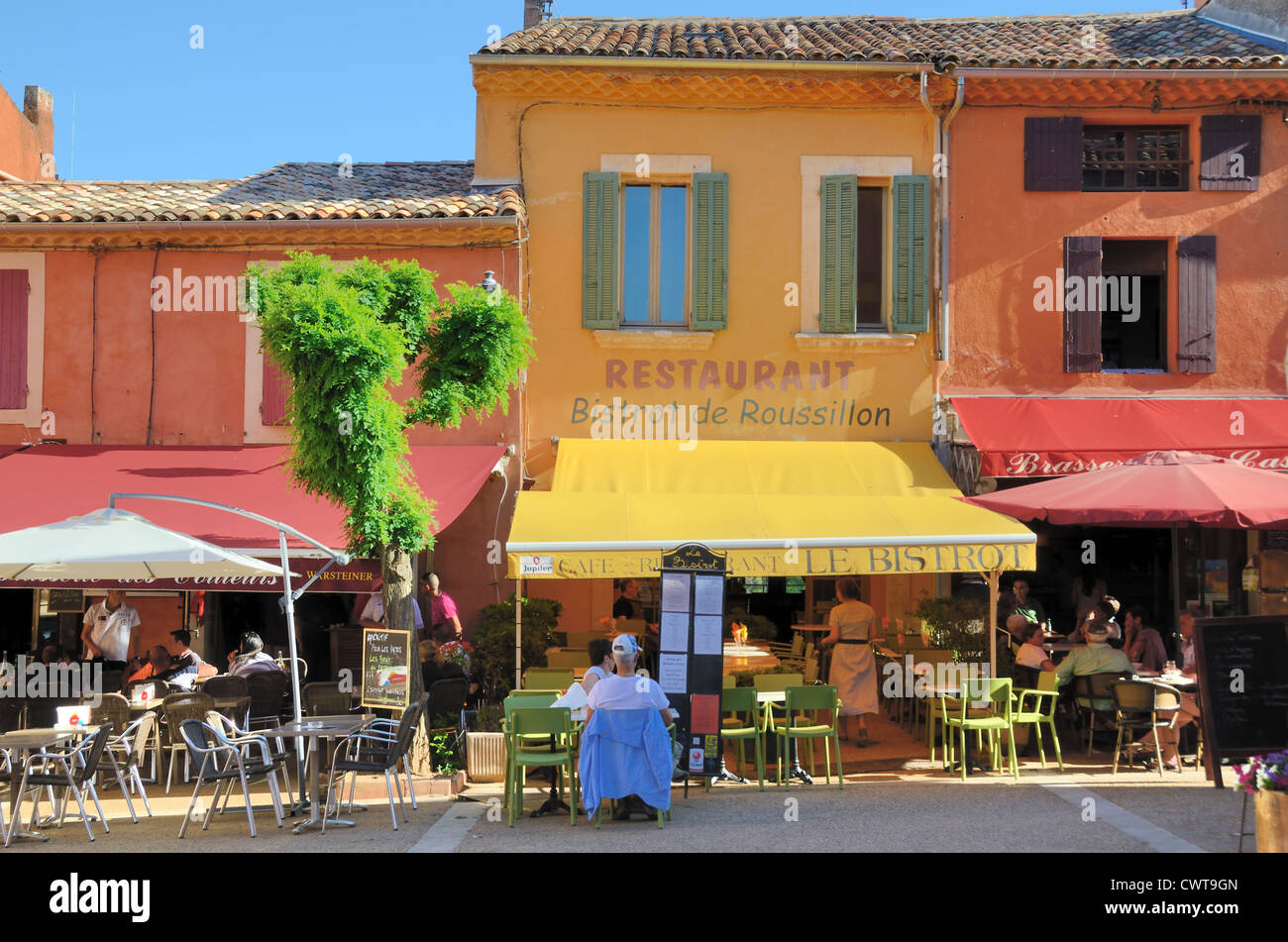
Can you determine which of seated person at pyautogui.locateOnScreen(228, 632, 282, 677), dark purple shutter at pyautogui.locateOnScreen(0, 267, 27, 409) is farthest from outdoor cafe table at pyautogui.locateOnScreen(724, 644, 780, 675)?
dark purple shutter at pyautogui.locateOnScreen(0, 267, 27, 409)

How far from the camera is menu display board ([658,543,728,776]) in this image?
10.3 m

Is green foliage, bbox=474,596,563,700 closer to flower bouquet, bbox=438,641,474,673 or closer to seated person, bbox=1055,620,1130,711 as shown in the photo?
flower bouquet, bbox=438,641,474,673

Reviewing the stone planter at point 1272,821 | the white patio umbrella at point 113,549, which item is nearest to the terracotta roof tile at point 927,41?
the white patio umbrella at point 113,549

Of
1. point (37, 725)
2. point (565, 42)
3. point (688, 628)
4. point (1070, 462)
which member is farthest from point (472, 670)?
point (565, 42)

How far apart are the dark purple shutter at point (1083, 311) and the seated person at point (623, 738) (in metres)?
7.95

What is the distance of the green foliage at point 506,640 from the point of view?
12.4 meters

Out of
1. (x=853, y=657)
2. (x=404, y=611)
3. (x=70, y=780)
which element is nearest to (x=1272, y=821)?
(x=853, y=657)

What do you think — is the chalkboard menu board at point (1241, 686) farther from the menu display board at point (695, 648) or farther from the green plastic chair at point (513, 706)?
the green plastic chair at point (513, 706)

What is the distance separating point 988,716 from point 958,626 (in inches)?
53.8

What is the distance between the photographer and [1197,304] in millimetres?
14484

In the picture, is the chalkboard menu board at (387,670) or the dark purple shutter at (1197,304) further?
the dark purple shutter at (1197,304)

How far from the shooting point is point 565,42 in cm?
1491
